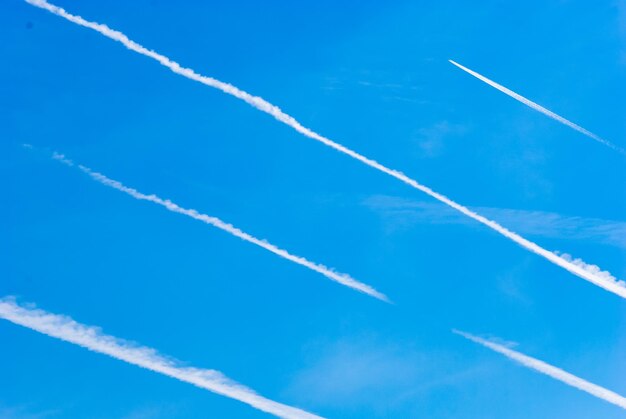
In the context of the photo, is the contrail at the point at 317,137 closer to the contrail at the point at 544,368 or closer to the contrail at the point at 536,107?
the contrail at the point at 544,368

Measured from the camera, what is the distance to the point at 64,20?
5293 millimetres

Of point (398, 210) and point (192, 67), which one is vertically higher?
point (192, 67)

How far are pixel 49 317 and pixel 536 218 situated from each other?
424cm

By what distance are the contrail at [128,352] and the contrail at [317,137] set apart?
219 cm

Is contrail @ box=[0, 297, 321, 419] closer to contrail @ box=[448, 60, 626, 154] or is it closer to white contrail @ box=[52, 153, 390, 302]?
white contrail @ box=[52, 153, 390, 302]

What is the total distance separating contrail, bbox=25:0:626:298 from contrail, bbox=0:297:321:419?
2.19 metres

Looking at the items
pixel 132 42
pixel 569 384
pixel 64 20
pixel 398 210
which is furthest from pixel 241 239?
pixel 569 384

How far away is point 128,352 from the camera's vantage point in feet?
16.4

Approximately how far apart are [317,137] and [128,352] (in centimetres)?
240

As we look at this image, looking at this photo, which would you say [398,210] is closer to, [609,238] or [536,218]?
[536,218]

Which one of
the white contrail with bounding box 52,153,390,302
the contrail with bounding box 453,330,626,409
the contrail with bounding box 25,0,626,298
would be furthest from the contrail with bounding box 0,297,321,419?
the contrail with bounding box 25,0,626,298

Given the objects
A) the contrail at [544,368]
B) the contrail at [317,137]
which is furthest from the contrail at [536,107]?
the contrail at [544,368]

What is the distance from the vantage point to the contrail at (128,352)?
16.1ft

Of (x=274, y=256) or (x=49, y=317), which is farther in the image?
(x=274, y=256)
